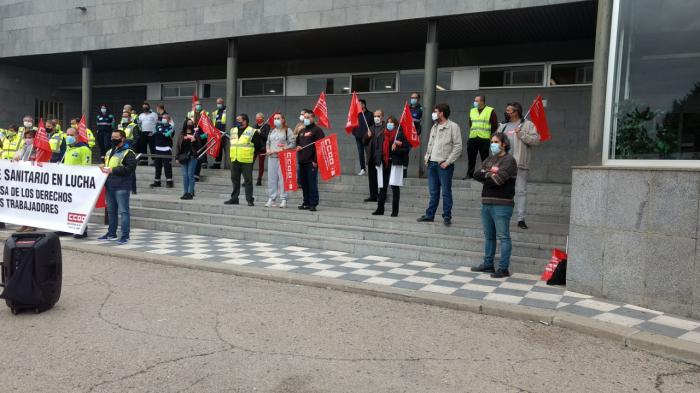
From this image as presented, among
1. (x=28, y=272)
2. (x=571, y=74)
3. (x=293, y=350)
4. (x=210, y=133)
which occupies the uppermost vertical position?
(x=571, y=74)

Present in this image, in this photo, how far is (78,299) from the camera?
5785 millimetres

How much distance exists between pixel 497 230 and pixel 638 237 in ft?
5.79

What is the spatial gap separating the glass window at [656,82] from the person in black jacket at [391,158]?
394 centimetres

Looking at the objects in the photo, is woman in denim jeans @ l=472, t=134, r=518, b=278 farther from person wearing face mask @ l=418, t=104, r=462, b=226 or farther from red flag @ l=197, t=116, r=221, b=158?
red flag @ l=197, t=116, r=221, b=158

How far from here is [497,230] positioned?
23.7ft

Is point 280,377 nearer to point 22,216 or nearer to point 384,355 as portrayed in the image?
point 384,355

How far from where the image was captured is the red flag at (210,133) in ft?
43.2

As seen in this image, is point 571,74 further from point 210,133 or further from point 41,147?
point 41,147

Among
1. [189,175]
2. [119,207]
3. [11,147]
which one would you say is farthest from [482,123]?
[11,147]

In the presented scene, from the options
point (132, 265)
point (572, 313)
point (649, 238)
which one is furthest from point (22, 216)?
point (649, 238)

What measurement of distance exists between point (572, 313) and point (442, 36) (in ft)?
33.8

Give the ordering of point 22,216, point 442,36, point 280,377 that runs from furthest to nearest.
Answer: point 442,36 < point 22,216 < point 280,377

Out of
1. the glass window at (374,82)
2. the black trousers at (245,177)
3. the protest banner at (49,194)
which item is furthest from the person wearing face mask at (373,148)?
the glass window at (374,82)

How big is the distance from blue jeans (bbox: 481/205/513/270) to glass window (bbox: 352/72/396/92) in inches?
378
